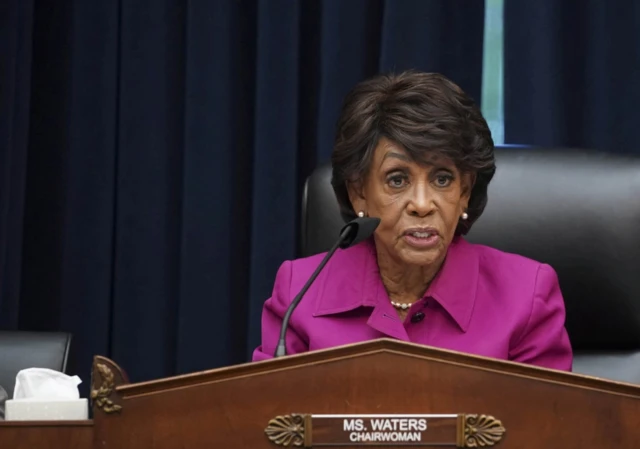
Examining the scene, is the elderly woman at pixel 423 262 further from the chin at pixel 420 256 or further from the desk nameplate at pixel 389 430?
the desk nameplate at pixel 389 430

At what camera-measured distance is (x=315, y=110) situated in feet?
8.71

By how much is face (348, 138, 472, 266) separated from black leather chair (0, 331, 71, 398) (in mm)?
564

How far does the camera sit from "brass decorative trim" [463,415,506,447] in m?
1.01

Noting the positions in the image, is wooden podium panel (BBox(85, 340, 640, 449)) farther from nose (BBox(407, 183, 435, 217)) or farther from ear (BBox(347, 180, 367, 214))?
ear (BBox(347, 180, 367, 214))

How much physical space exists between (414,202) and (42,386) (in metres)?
0.66

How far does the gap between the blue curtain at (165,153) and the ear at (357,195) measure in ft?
2.57

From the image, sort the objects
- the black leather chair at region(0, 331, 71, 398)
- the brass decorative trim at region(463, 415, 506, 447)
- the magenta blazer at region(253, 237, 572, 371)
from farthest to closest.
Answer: the black leather chair at region(0, 331, 71, 398)
the magenta blazer at region(253, 237, 572, 371)
the brass decorative trim at region(463, 415, 506, 447)

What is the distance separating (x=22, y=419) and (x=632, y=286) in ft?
3.54

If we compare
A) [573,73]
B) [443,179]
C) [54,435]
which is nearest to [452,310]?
[443,179]

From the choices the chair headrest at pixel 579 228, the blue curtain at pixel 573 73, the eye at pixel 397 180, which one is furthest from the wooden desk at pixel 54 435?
the blue curtain at pixel 573 73

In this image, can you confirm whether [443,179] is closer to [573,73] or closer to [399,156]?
[399,156]

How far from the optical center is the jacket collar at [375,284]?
5.50 feet

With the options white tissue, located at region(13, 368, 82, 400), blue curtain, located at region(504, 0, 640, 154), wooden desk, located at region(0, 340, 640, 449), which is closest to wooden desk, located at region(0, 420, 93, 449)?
wooden desk, located at region(0, 340, 640, 449)

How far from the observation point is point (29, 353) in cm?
176
